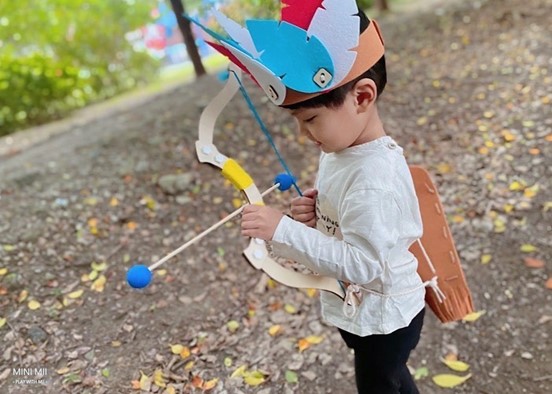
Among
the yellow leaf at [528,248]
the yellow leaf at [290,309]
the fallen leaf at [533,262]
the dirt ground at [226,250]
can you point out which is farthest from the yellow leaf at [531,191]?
the yellow leaf at [290,309]

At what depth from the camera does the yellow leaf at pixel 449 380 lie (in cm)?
225

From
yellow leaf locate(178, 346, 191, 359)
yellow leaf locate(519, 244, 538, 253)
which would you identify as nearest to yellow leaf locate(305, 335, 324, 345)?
yellow leaf locate(178, 346, 191, 359)

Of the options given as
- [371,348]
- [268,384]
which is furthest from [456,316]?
[268,384]

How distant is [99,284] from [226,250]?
2.43 ft

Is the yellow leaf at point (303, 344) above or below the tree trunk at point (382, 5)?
above

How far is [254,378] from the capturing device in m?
2.35

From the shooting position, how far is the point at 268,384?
234 cm

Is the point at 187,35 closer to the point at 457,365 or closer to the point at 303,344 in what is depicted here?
the point at 303,344

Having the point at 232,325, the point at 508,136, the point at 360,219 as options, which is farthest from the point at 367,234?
the point at 508,136

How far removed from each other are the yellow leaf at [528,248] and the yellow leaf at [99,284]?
2256mm

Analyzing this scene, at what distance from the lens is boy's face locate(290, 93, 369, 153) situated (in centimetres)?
126

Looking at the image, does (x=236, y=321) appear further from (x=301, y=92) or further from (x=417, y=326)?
(x=301, y=92)

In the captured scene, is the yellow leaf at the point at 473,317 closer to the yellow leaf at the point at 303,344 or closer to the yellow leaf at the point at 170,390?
the yellow leaf at the point at 303,344

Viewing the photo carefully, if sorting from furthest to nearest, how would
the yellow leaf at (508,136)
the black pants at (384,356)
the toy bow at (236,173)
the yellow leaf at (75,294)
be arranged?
the yellow leaf at (508,136) → the yellow leaf at (75,294) → the black pants at (384,356) → the toy bow at (236,173)
